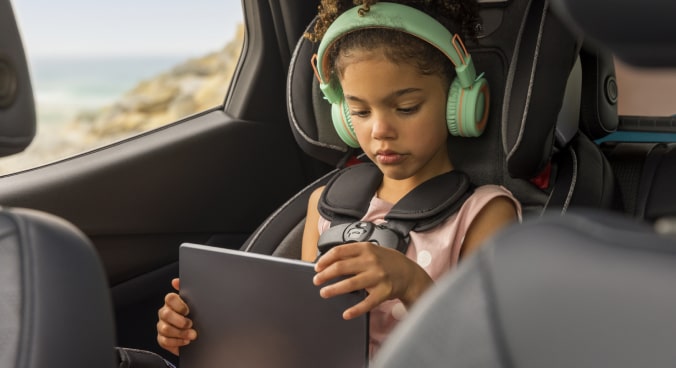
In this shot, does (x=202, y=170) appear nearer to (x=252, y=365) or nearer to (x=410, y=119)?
(x=410, y=119)

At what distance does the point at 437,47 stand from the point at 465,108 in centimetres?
13

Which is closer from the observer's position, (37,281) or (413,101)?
(37,281)

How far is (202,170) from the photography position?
2402 millimetres

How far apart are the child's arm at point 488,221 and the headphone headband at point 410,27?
237 mm

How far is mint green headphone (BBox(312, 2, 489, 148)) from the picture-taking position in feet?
5.43

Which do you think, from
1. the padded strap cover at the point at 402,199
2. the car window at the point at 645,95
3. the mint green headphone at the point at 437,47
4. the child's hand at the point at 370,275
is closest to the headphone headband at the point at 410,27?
the mint green headphone at the point at 437,47

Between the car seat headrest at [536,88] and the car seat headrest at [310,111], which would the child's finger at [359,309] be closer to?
the car seat headrest at [536,88]

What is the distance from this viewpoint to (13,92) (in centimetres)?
111

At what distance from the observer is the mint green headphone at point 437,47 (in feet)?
5.43

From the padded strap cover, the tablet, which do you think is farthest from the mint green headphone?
the tablet

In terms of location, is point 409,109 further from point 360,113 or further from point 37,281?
point 37,281

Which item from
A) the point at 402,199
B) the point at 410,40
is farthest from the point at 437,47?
the point at 402,199

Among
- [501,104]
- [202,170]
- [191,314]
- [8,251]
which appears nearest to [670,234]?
[8,251]

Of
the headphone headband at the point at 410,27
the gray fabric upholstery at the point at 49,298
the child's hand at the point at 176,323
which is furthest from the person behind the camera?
the headphone headband at the point at 410,27
